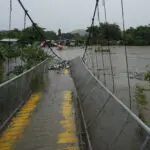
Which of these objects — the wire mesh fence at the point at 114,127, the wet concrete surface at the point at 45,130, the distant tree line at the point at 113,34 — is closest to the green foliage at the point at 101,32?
the distant tree line at the point at 113,34

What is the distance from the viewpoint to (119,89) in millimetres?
23203

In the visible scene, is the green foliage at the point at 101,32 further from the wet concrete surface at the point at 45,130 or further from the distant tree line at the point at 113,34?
the wet concrete surface at the point at 45,130

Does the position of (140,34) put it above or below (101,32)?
above

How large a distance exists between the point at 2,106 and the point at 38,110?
7.52 feet

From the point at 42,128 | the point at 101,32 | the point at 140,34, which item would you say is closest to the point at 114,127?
the point at 42,128

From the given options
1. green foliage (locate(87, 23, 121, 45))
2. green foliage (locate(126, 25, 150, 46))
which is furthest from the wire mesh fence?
green foliage (locate(126, 25, 150, 46))

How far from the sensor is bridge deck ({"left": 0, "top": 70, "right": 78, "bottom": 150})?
217 inches

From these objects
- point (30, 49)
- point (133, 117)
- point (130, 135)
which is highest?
point (30, 49)

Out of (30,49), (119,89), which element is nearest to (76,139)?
(119,89)

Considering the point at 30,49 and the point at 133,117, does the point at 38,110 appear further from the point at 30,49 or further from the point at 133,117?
the point at 30,49

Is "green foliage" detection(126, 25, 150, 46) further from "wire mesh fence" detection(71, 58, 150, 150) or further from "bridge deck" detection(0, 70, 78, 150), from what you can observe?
"wire mesh fence" detection(71, 58, 150, 150)

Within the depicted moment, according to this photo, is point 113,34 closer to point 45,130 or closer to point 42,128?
point 42,128

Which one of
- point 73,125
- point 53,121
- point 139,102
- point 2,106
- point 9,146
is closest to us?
point 9,146

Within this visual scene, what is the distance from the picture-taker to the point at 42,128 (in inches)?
261
